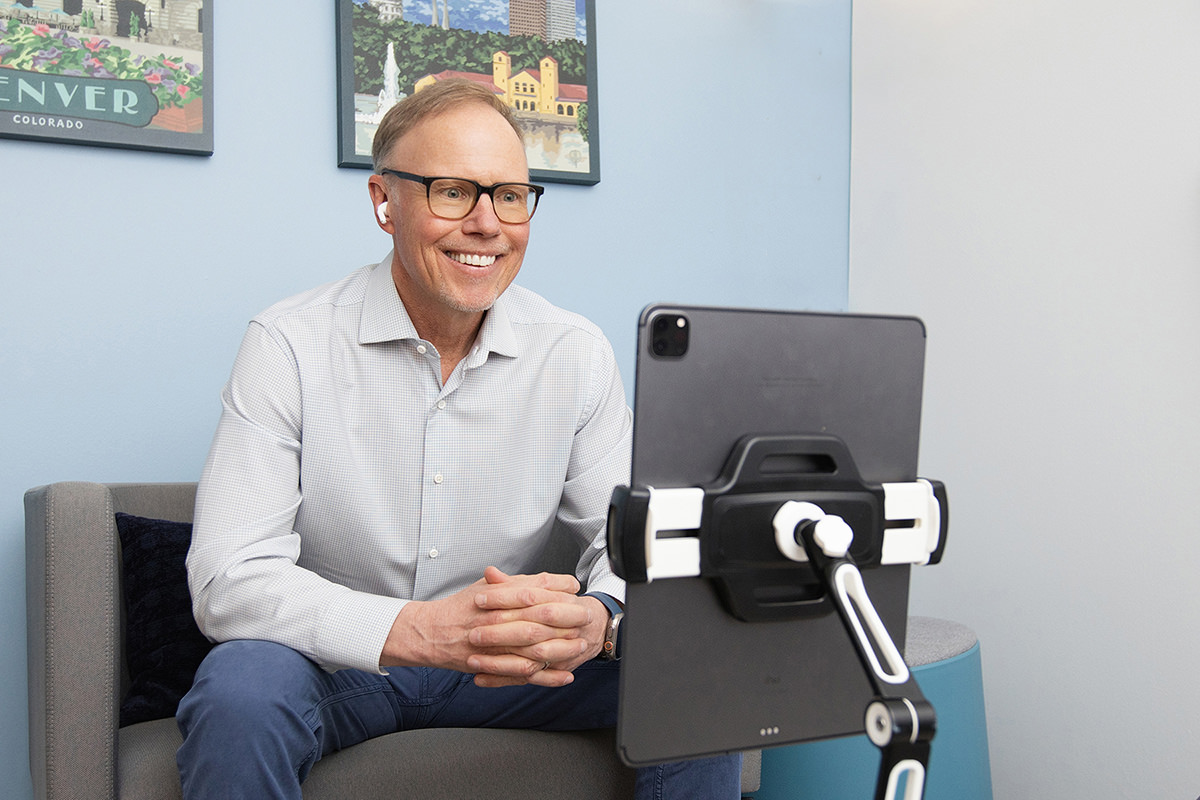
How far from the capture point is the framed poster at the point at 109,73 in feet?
5.80

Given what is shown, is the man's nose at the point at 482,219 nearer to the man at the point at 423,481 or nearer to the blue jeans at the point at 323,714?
the man at the point at 423,481

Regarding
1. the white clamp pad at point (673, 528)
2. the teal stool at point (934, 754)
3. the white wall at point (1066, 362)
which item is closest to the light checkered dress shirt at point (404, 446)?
the teal stool at point (934, 754)

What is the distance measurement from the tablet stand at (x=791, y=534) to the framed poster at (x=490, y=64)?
4.92ft

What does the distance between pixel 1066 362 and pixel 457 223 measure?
3.87 feet

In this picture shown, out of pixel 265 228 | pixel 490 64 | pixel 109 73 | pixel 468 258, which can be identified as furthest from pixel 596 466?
pixel 109 73

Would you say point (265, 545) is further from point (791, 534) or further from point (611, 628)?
point (791, 534)

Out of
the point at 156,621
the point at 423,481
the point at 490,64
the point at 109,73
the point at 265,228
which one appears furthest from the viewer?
the point at 490,64

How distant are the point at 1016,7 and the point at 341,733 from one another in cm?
185

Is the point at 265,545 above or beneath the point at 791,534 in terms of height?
beneath

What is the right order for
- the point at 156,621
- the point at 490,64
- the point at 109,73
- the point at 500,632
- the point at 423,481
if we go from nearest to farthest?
the point at 500,632, the point at 423,481, the point at 156,621, the point at 109,73, the point at 490,64

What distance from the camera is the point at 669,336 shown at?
0.73 m

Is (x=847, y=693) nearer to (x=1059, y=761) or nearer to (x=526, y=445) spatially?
(x=526, y=445)

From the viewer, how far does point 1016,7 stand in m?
2.01

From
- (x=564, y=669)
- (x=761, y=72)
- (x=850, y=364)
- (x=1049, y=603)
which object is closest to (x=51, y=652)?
(x=564, y=669)
